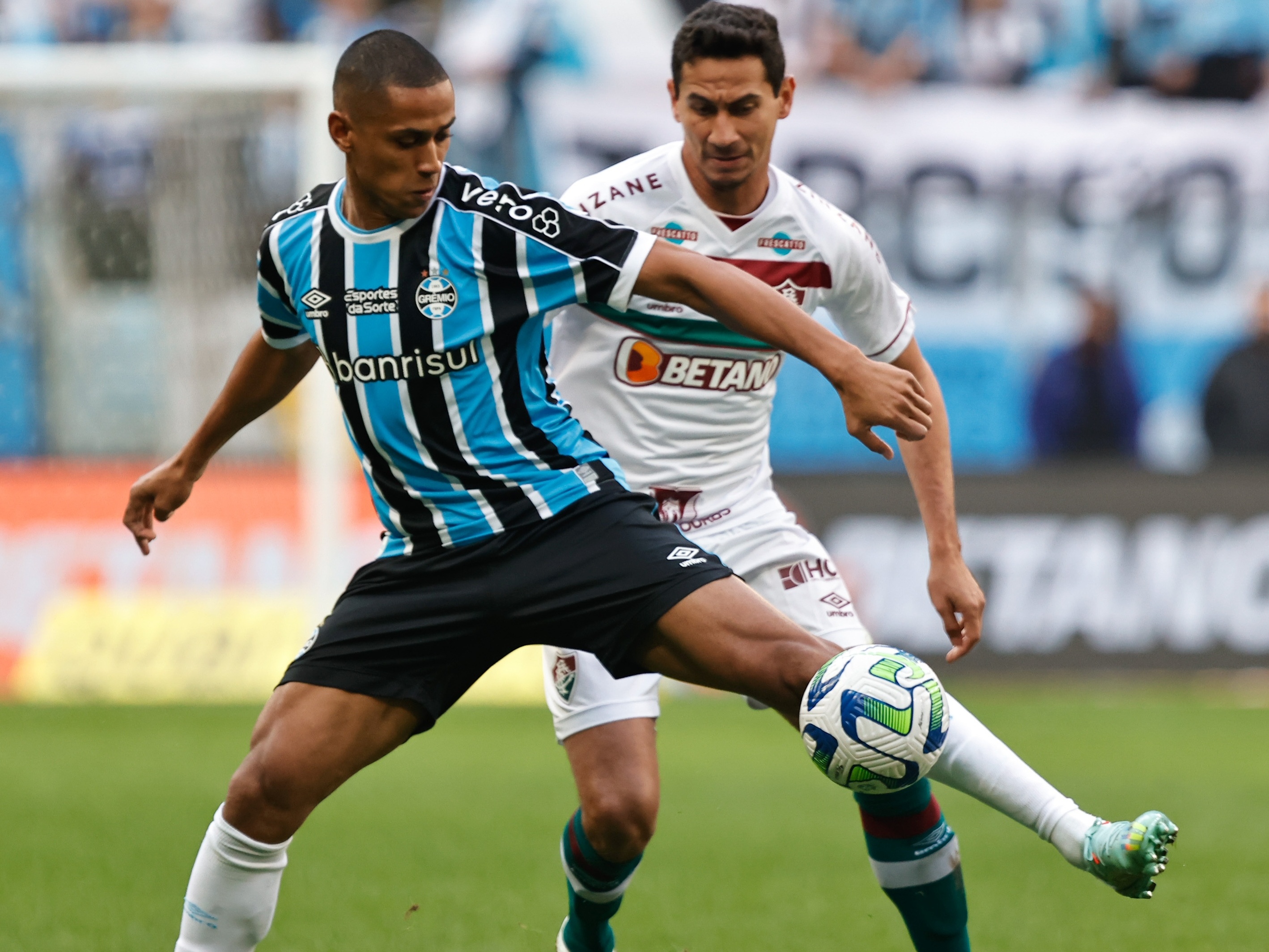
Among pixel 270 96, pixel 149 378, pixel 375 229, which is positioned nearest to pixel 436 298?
pixel 375 229

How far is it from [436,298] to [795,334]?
83 cm

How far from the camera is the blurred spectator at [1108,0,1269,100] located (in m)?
16.8

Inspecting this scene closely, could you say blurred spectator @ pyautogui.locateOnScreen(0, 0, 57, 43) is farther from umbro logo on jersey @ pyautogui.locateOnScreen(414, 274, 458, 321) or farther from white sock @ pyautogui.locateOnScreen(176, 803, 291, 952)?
white sock @ pyautogui.locateOnScreen(176, 803, 291, 952)

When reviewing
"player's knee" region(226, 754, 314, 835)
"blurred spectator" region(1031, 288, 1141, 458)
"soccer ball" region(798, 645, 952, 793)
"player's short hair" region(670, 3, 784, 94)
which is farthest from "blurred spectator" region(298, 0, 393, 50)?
"soccer ball" region(798, 645, 952, 793)

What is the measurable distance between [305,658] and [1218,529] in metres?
10.3

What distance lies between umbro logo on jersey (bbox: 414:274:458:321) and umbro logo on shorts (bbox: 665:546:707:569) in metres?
0.75

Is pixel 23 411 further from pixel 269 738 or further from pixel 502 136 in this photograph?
pixel 269 738

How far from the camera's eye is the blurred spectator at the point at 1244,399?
14.9 metres

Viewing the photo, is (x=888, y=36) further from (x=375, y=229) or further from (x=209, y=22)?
(x=375, y=229)

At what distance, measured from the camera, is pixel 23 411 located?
12.2 metres

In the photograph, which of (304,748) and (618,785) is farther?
(618,785)

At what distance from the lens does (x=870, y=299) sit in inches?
183

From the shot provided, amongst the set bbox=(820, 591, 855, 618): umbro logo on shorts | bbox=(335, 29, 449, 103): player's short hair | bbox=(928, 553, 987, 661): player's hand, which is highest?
bbox=(335, 29, 449, 103): player's short hair

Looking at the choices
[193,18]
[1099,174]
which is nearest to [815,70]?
[1099,174]
